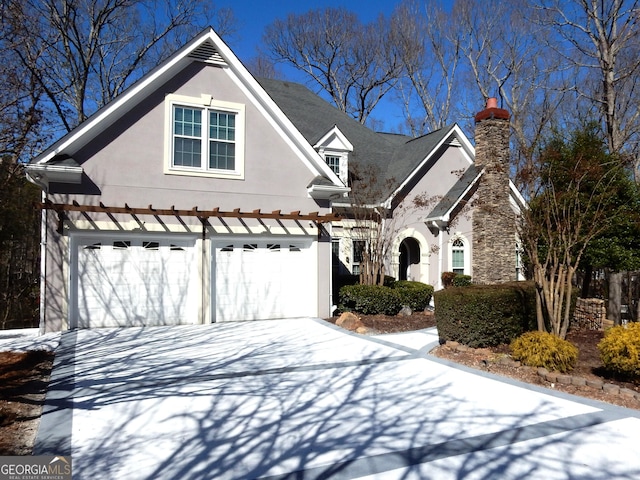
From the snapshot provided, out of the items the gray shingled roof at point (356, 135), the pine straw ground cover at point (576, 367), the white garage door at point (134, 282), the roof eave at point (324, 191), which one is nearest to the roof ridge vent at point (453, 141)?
the gray shingled roof at point (356, 135)

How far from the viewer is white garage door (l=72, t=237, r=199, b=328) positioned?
11.4 metres

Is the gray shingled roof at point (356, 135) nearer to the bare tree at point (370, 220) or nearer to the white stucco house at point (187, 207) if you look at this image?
the bare tree at point (370, 220)

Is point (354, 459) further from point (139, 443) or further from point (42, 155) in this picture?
point (42, 155)

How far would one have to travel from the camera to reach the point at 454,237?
1867 centimetres

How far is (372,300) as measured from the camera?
13.8m

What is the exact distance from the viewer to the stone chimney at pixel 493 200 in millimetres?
12438

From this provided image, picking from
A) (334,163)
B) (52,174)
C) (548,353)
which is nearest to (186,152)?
(52,174)

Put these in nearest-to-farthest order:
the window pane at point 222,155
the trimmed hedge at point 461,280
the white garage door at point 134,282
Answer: the white garage door at point 134,282, the window pane at point 222,155, the trimmed hedge at point 461,280

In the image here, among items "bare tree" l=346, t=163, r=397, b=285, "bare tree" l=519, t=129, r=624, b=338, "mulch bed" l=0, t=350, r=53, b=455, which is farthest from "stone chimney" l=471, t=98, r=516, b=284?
"mulch bed" l=0, t=350, r=53, b=455

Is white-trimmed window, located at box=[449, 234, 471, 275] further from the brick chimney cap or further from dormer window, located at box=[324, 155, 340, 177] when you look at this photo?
the brick chimney cap

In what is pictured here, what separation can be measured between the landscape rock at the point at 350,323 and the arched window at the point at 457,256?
25.1ft

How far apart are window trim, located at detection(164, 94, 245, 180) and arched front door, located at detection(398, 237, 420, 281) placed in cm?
891

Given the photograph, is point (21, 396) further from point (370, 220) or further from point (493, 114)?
point (493, 114)

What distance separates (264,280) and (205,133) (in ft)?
14.2
